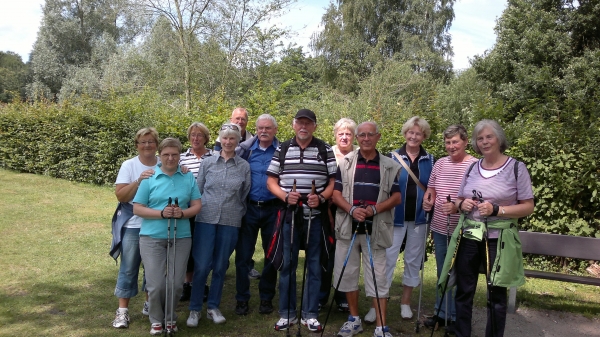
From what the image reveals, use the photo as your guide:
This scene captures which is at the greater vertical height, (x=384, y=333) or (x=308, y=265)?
(x=308, y=265)

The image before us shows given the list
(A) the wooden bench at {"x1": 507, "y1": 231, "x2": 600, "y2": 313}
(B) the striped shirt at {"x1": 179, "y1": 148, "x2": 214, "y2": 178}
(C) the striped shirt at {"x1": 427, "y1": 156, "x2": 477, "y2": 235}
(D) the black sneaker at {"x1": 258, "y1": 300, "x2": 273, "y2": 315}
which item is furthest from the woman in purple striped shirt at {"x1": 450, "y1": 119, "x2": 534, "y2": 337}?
(B) the striped shirt at {"x1": 179, "y1": 148, "x2": 214, "y2": 178}

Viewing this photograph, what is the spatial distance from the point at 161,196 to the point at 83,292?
2008 mm

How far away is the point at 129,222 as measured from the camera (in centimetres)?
406

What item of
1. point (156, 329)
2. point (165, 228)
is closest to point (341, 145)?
point (165, 228)

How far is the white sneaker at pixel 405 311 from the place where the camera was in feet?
15.0

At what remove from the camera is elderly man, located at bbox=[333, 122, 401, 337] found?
4008 mm

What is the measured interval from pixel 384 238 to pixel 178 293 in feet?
5.93

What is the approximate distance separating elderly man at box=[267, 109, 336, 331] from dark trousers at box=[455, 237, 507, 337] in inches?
46.0

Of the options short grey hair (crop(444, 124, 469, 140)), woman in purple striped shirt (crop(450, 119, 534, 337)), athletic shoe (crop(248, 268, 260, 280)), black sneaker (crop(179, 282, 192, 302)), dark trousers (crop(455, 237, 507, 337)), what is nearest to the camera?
woman in purple striped shirt (crop(450, 119, 534, 337))

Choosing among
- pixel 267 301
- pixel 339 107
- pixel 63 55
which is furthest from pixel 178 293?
pixel 63 55

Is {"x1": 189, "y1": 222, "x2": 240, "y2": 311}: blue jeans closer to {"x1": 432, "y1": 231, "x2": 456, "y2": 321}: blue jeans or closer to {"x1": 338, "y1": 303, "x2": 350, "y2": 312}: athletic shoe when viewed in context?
{"x1": 338, "y1": 303, "x2": 350, "y2": 312}: athletic shoe

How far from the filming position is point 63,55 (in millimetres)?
33281

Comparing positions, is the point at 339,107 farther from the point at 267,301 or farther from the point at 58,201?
the point at 267,301

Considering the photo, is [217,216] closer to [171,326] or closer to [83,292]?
[171,326]
